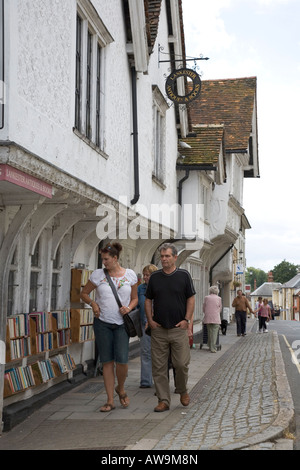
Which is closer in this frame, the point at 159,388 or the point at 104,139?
the point at 159,388

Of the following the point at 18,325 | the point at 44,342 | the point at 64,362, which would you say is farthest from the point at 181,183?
the point at 18,325

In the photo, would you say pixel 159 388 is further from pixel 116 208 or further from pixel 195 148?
pixel 195 148

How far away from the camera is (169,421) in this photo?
734 centimetres

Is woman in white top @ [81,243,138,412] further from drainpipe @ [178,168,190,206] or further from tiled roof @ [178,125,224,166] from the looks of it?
tiled roof @ [178,125,224,166]

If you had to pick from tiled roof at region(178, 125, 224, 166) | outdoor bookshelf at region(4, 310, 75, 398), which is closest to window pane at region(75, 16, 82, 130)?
outdoor bookshelf at region(4, 310, 75, 398)

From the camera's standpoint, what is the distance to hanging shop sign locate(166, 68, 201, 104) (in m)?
15.4

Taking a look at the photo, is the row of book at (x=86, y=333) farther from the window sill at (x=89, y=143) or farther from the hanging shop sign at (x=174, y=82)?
the hanging shop sign at (x=174, y=82)

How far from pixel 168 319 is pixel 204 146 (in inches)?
488

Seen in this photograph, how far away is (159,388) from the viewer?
26.1ft

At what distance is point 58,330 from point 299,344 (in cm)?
1442

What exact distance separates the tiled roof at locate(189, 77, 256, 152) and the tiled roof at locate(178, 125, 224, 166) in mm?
5884

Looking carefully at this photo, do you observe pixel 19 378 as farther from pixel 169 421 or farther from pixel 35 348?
pixel 169 421
